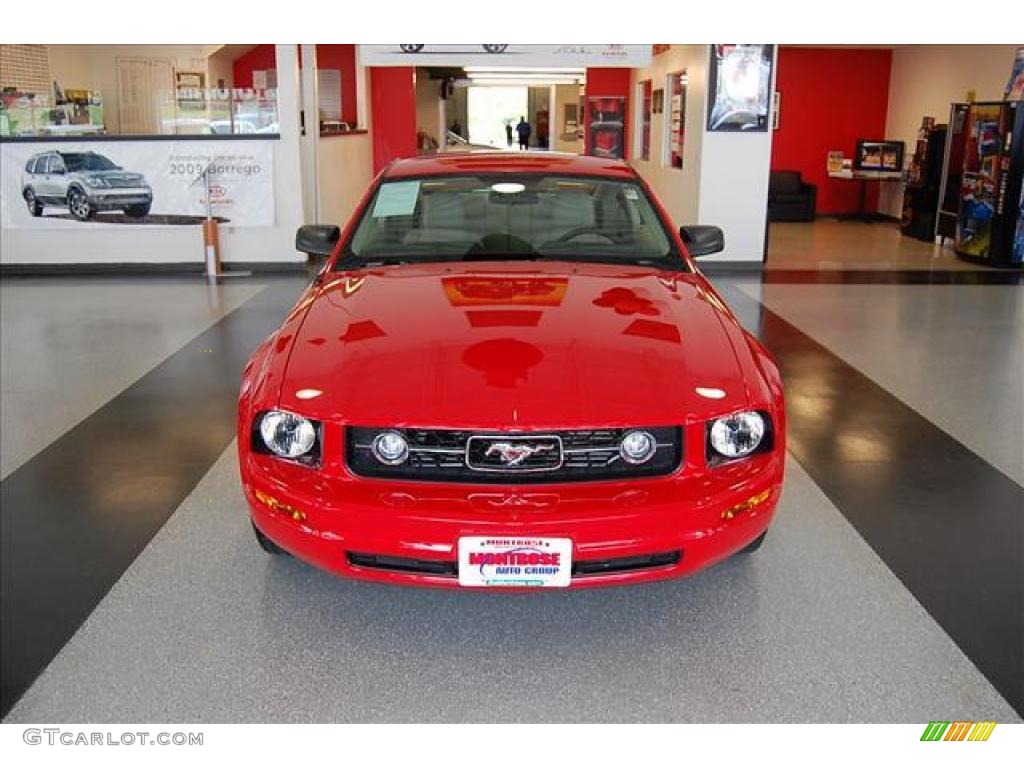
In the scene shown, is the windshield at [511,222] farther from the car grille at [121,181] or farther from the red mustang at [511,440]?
the car grille at [121,181]

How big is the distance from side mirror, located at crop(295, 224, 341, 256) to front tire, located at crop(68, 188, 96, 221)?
615 centimetres

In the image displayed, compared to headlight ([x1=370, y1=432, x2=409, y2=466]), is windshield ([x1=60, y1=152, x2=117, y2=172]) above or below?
above

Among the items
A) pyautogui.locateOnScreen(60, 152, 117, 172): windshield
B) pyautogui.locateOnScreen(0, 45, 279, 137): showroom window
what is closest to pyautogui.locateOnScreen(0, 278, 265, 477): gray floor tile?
pyautogui.locateOnScreen(60, 152, 117, 172): windshield

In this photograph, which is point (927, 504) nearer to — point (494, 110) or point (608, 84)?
point (608, 84)

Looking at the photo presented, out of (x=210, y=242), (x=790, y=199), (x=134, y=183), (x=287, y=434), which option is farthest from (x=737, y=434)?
(x=790, y=199)

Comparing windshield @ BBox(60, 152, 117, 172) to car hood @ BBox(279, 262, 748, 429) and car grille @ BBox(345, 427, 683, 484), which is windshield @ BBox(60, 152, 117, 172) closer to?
car hood @ BBox(279, 262, 748, 429)

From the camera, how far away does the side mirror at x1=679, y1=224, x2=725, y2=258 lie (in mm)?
3908

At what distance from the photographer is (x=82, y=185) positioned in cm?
909

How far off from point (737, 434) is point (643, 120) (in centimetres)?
1188

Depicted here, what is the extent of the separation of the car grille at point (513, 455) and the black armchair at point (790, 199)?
43.7 ft


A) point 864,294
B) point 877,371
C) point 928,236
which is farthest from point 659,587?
point 928,236

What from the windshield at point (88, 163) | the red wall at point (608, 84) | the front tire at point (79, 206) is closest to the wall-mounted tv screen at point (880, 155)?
the red wall at point (608, 84)

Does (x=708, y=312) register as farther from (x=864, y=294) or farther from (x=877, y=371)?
(x=864, y=294)

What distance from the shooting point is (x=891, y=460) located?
4066mm
